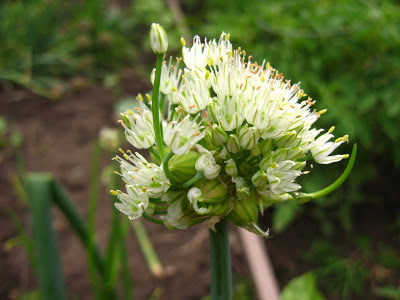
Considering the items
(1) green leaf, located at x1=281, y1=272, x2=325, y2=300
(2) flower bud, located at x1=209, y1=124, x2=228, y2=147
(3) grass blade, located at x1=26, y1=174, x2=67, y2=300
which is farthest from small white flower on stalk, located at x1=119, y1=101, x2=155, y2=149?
(1) green leaf, located at x1=281, y1=272, x2=325, y2=300

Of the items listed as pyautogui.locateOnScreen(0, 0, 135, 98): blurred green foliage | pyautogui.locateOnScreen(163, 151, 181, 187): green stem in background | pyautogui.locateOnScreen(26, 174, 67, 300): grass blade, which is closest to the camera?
pyautogui.locateOnScreen(163, 151, 181, 187): green stem in background

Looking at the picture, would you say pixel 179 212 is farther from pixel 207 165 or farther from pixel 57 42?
pixel 57 42

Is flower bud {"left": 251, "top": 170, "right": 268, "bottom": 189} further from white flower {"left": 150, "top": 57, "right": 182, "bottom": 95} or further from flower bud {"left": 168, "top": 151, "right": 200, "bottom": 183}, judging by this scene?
white flower {"left": 150, "top": 57, "right": 182, "bottom": 95}

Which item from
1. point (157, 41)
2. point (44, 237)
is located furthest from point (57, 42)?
point (157, 41)

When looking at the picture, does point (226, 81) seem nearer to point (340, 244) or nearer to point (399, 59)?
point (399, 59)

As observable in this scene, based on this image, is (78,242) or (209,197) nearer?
(209,197)

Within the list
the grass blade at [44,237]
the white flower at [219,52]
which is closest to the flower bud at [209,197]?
→ the white flower at [219,52]
